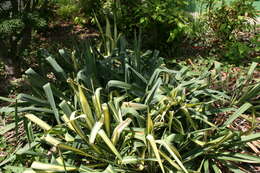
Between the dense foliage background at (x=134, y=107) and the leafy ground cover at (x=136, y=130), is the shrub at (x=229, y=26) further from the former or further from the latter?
the leafy ground cover at (x=136, y=130)

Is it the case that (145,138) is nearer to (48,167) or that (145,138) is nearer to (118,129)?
(118,129)

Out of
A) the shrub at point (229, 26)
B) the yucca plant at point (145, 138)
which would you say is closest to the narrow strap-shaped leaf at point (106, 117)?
the yucca plant at point (145, 138)

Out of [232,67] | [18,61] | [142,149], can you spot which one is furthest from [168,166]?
[18,61]

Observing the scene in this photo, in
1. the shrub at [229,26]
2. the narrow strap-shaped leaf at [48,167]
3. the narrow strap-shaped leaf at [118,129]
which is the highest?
the shrub at [229,26]

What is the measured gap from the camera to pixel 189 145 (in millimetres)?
1821

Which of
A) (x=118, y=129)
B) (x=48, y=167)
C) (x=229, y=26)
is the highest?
(x=229, y=26)

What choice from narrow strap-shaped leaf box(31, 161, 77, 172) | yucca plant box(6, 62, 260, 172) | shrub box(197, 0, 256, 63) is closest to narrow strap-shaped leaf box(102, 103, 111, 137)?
yucca plant box(6, 62, 260, 172)

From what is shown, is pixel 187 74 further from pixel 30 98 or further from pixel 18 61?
pixel 18 61

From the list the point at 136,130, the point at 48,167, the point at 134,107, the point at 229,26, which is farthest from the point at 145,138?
the point at 229,26

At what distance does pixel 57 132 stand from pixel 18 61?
5.82 feet

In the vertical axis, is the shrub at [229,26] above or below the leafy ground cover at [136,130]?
above

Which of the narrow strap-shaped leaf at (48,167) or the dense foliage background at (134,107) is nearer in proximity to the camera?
the narrow strap-shaped leaf at (48,167)

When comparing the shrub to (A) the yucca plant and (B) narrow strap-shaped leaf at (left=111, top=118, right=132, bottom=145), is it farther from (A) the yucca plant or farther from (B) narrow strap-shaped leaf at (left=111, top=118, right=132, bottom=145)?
(B) narrow strap-shaped leaf at (left=111, top=118, right=132, bottom=145)

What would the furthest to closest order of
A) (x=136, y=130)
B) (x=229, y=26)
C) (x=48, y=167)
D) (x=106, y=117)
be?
(x=229, y=26), (x=136, y=130), (x=106, y=117), (x=48, y=167)
